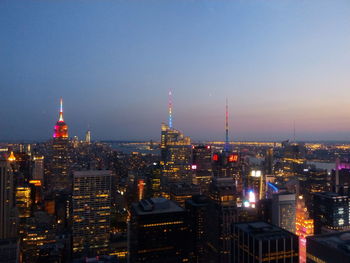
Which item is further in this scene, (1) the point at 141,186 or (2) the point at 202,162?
(2) the point at 202,162

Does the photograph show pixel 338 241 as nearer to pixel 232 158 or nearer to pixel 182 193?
pixel 182 193

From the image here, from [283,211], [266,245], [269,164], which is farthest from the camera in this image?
[269,164]

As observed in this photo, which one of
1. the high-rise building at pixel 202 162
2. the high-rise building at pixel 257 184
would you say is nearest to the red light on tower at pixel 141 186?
the high-rise building at pixel 202 162

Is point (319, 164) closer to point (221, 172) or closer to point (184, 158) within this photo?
point (221, 172)

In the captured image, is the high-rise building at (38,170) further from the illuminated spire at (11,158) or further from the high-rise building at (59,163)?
the illuminated spire at (11,158)

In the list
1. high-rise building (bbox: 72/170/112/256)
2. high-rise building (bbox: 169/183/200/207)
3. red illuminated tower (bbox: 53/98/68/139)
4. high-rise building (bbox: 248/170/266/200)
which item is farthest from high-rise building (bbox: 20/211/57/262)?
red illuminated tower (bbox: 53/98/68/139)

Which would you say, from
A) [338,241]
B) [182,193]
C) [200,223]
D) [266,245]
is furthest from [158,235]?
[182,193]
